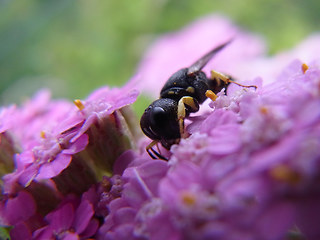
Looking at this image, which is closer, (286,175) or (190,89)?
(286,175)

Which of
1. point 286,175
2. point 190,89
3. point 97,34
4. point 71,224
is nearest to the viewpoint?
point 286,175

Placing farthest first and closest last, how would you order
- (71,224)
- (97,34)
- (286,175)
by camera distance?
(97,34) → (71,224) → (286,175)

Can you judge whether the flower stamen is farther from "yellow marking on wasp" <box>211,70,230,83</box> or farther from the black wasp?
"yellow marking on wasp" <box>211,70,230,83</box>

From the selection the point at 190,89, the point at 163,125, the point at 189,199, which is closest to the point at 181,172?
the point at 189,199

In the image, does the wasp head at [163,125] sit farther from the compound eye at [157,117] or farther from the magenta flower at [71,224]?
the magenta flower at [71,224]

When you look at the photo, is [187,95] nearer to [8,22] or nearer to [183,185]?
[183,185]

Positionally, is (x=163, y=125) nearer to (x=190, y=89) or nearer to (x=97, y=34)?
(x=190, y=89)

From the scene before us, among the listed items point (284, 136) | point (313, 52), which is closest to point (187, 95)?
point (284, 136)
